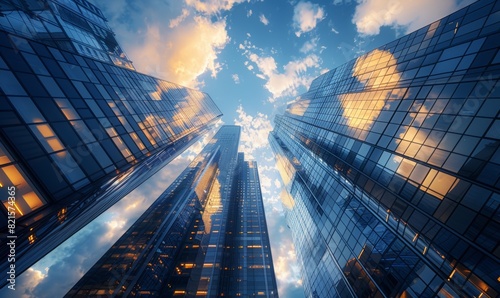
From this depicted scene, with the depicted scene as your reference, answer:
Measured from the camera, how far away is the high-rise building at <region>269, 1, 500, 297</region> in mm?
14984

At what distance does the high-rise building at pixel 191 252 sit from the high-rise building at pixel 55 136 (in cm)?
4976

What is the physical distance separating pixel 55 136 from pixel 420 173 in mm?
28992

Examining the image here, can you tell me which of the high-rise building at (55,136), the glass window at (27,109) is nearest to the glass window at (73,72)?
the high-rise building at (55,136)

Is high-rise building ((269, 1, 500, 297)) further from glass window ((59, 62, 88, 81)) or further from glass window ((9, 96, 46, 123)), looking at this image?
glass window ((59, 62, 88, 81))

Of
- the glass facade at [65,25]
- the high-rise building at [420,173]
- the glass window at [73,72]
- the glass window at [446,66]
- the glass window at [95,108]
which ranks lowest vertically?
the high-rise building at [420,173]

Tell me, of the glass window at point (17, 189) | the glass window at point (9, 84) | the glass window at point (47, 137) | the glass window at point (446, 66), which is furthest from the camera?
the glass window at point (446, 66)

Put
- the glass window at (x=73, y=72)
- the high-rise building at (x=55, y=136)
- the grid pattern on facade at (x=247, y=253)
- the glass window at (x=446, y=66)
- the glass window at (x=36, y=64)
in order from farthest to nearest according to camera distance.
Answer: the grid pattern on facade at (x=247, y=253)
the glass window at (x=446, y=66)
the glass window at (x=73, y=72)
the glass window at (x=36, y=64)
the high-rise building at (x=55, y=136)

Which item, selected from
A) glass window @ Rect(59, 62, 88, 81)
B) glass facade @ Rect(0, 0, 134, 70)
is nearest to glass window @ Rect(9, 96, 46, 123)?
glass facade @ Rect(0, 0, 134, 70)

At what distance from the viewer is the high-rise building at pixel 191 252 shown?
56625 millimetres

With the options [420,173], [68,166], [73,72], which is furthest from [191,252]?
[420,173]

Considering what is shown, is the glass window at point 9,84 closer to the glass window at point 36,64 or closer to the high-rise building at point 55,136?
the high-rise building at point 55,136

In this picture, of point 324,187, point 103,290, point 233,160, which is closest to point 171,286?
point 103,290

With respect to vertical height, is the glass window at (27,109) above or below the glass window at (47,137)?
above

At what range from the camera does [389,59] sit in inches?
1407
